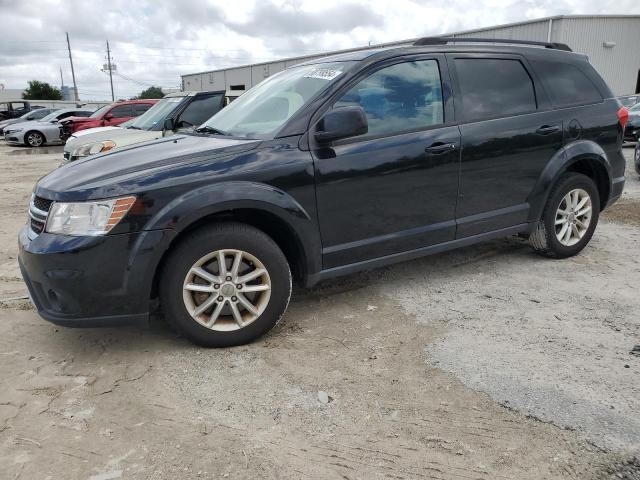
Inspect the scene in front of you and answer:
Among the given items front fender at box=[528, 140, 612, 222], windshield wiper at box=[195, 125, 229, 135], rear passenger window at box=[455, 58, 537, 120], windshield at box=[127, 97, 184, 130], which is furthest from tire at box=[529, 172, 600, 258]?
windshield at box=[127, 97, 184, 130]

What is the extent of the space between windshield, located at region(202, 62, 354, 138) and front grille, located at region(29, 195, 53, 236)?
1.31 metres

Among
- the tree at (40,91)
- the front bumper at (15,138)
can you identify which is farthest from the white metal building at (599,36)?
the tree at (40,91)

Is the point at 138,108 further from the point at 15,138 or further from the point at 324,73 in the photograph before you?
the point at 324,73

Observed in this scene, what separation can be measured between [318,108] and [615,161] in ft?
10.2

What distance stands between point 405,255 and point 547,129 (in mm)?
1724

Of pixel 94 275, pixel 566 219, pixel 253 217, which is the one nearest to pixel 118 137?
pixel 253 217

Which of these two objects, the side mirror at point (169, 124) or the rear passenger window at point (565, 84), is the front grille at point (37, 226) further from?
the side mirror at point (169, 124)

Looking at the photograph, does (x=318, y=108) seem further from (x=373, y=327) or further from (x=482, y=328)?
(x=482, y=328)

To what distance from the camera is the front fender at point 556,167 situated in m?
4.39

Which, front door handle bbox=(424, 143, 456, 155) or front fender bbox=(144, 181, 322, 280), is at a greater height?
front door handle bbox=(424, 143, 456, 155)

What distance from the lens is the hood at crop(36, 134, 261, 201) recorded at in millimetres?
2922

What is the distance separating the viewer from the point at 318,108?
347 cm

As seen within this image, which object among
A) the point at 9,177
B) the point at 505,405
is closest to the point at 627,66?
the point at 9,177

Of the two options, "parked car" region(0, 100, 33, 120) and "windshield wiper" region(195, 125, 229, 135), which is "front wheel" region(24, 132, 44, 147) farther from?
"windshield wiper" region(195, 125, 229, 135)
